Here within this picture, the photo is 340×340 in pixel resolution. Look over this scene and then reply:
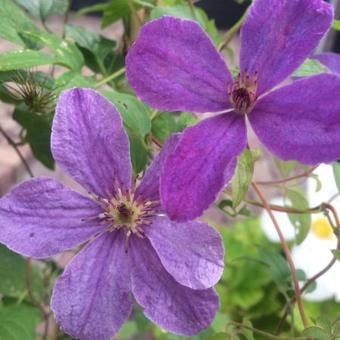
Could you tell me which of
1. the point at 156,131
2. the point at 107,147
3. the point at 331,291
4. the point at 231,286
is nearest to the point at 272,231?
the point at 331,291

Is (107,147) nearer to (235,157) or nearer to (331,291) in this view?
(235,157)

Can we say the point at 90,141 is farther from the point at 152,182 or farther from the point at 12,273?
the point at 12,273

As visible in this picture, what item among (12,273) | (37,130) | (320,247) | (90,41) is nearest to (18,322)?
(12,273)

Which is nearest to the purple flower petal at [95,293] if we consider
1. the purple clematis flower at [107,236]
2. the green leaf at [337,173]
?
the purple clematis flower at [107,236]

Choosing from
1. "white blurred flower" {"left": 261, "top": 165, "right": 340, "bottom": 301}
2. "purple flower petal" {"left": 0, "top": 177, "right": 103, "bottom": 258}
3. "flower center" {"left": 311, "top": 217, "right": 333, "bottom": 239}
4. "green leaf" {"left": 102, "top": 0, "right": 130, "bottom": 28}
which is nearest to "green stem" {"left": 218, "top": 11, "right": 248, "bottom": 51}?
"green leaf" {"left": 102, "top": 0, "right": 130, "bottom": 28}

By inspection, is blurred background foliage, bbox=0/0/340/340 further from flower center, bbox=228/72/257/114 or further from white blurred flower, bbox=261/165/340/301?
white blurred flower, bbox=261/165/340/301

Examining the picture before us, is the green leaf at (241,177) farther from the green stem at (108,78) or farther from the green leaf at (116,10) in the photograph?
the green leaf at (116,10)

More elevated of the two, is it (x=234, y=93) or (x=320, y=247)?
(x=234, y=93)
